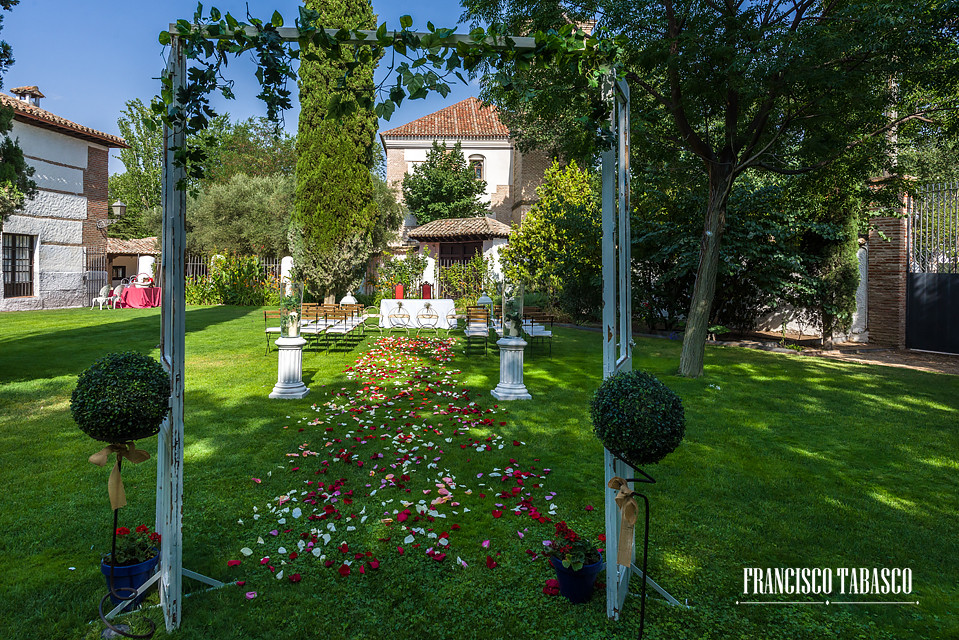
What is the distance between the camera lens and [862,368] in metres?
9.86

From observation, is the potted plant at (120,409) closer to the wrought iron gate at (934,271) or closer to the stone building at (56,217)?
the wrought iron gate at (934,271)

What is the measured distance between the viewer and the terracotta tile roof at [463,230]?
883 inches

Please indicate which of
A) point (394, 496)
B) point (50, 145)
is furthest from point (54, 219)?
point (394, 496)

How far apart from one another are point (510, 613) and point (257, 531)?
187 centimetres

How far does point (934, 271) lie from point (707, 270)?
773cm

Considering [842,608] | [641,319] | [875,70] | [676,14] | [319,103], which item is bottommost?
[842,608]

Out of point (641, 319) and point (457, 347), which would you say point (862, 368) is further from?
point (457, 347)

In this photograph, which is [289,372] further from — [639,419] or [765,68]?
[765,68]

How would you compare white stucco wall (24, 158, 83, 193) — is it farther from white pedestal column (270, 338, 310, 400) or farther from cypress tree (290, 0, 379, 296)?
white pedestal column (270, 338, 310, 400)

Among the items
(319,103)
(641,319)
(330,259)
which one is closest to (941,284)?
(641,319)

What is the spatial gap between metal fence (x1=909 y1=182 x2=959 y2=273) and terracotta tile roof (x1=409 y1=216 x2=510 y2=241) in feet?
45.6

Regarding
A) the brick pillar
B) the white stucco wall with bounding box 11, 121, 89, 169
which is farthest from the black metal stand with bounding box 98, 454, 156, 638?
the white stucco wall with bounding box 11, 121, 89, 169

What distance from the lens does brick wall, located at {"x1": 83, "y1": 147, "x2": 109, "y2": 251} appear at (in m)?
20.1

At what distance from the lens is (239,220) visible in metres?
24.3
